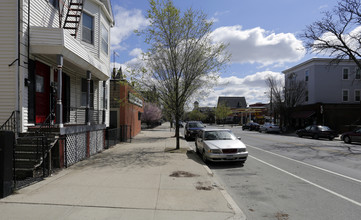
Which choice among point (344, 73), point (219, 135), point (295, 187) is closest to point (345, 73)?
point (344, 73)

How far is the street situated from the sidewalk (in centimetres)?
67

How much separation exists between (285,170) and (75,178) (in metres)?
7.12

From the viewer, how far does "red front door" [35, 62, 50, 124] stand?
9.12 m

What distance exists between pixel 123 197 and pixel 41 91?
6424 millimetres

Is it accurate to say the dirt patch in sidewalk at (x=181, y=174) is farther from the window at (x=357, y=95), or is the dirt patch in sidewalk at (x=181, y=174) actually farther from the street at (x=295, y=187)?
the window at (x=357, y=95)

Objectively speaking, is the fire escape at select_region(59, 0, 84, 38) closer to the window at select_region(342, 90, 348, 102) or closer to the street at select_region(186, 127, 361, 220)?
the street at select_region(186, 127, 361, 220)

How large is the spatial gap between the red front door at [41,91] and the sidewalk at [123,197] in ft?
9.28

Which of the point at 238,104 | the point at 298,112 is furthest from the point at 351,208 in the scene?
the point at 238,104

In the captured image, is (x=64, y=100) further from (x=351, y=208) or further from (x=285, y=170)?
(x=351, y=208)

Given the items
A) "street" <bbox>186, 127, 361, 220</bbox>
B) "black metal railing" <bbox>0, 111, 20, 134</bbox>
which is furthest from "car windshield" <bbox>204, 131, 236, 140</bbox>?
"black metal railing" <bbox>0, 111, 20, 134</bbox>

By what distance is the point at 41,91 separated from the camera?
371 inches

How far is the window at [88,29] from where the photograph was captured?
12.4 m

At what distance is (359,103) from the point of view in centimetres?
3422

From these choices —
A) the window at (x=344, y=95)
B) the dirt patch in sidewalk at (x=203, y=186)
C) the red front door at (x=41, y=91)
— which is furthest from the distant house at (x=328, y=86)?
the red front door at (x=41, y=91)
